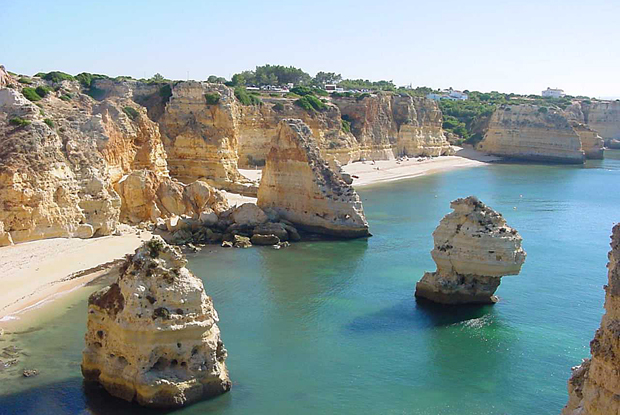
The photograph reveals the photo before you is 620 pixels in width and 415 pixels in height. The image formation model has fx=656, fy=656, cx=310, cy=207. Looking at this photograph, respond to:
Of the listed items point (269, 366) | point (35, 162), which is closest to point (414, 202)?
point (35, 162)

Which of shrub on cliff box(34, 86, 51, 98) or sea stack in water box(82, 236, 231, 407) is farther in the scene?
shrub on cliff box(34, 86, 51, 98)

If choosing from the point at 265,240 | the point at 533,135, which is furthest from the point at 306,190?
the point at 533,135

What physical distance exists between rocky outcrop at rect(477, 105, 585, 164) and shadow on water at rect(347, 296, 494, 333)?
71.8 metres

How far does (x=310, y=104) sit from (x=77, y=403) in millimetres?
57130

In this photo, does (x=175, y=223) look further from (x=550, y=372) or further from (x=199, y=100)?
(x=550, y=372)

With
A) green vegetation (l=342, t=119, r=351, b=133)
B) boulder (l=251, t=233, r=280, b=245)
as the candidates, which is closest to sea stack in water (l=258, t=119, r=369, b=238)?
boulder (l=251, t=233, r=280, b=245)

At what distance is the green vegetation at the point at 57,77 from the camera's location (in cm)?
5528

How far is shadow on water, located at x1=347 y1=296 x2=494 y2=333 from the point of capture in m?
23.9

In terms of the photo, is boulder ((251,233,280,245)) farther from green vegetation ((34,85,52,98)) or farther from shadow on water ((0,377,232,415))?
shadow on water ((0,377,232,415))

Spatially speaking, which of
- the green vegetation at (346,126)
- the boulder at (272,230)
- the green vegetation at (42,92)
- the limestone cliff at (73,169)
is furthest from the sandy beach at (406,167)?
the green vegetation at (42,92)

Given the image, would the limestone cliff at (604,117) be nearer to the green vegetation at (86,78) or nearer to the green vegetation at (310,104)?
the green vegetation at (310,104)

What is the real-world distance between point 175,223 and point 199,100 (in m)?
16.9

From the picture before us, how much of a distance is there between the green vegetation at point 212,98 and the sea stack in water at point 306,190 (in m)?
11.9

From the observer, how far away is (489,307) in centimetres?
2591
